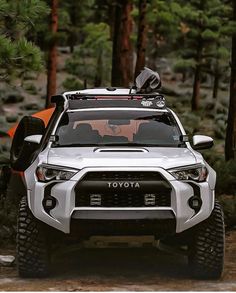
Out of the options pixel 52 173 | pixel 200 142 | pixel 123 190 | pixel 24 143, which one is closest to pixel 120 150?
pixel 123 190

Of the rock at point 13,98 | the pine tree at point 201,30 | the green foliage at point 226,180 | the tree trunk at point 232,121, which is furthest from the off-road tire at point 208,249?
the rock at point 13,98

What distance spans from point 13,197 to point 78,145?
3.39 m

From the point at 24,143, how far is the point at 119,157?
3.17m

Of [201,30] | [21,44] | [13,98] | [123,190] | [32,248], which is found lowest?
[13,98]

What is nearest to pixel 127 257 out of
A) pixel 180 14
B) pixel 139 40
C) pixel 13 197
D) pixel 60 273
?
pixel 60 273

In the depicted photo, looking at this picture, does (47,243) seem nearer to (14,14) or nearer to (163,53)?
(14,14)

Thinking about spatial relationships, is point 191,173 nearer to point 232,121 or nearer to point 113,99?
point 113,99

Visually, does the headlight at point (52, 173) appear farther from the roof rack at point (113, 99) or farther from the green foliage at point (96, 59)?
the green foliage at point (96, 59)

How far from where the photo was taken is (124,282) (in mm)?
7371

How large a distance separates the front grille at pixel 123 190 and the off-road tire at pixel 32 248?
24.0 inches

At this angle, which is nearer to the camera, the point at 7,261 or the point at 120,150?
the point at 120,150

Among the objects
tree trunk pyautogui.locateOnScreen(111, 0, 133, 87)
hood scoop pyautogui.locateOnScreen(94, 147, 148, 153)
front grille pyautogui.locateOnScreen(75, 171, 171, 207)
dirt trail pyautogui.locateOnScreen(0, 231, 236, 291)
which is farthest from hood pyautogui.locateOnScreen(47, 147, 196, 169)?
tree trunk pyautogui.locateOnScreen(111, 0, 133, 87)

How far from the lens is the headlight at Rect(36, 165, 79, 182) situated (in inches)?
283

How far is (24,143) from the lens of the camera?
1020 centimetres
